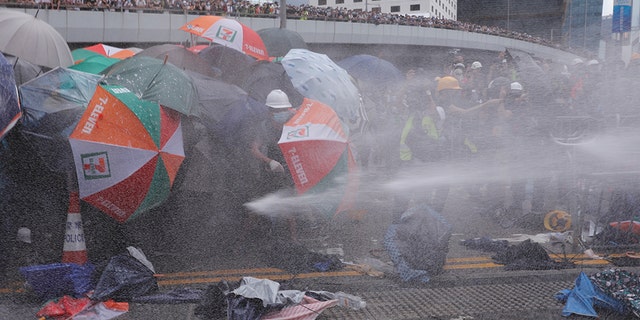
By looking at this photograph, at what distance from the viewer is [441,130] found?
24.9 feet

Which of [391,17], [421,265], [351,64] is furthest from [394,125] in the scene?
[391,17]

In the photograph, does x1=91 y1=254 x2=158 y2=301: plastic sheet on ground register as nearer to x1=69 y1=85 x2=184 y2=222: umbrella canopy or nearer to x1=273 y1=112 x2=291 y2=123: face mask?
x1=69 y1=85 x2=184 y2=222: umbrella canopy

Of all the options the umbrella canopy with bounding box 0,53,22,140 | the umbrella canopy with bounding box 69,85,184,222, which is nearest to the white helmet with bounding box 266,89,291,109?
the umbrella canopy with bounding box 69,85,184,222

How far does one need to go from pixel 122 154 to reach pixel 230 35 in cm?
469

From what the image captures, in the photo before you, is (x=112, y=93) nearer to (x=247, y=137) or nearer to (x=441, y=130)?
(x=247, y=137)

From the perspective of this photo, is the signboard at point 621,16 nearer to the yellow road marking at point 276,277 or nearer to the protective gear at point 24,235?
the yellow road marking at point 276,277

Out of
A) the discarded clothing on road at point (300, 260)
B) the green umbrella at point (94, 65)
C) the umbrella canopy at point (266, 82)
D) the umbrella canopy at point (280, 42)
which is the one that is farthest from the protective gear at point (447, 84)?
the green umbrella at point (94, 65)

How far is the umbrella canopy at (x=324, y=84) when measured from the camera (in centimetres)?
735

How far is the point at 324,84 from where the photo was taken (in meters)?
7.46

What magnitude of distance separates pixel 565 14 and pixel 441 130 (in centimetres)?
7942

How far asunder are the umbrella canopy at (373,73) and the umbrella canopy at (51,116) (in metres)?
5.35

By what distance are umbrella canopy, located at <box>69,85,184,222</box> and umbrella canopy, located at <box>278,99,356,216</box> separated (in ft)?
3.41

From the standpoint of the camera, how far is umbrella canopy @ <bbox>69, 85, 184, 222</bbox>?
15.4 ft

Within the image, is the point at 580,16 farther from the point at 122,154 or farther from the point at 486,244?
the point at 122,154
